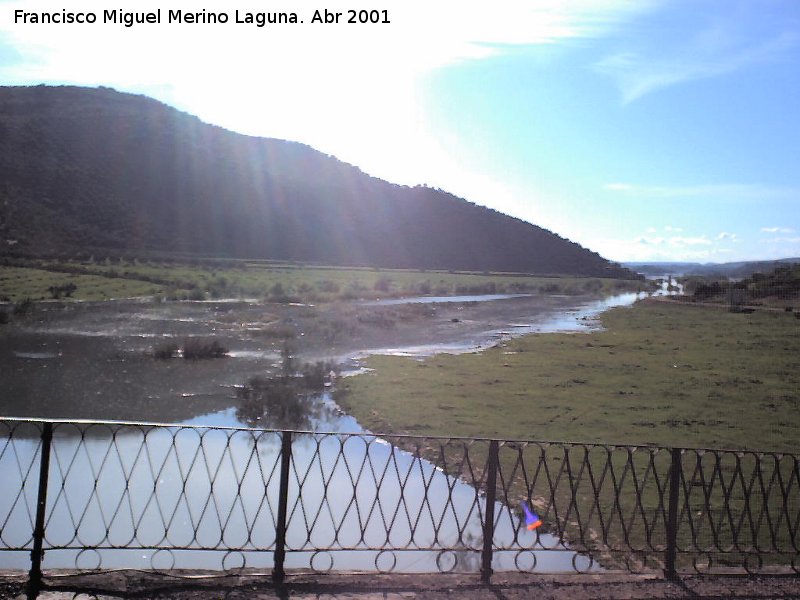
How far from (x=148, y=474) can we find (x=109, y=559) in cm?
280

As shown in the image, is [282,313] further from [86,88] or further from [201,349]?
[86,88]

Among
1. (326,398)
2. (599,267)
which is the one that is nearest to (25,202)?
(326,398)

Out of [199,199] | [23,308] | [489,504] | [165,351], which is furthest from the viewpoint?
[199,199]

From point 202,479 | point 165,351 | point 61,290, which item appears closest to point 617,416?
point 202,479

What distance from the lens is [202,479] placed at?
10.4m

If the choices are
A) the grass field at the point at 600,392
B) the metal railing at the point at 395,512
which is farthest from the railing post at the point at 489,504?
the grass field at the point at 600,392

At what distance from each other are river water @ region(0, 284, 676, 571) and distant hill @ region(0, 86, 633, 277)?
A: 133ft

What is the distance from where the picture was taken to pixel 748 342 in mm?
28797

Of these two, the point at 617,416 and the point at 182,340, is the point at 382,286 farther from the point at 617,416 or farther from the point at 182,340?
the point at 617,416

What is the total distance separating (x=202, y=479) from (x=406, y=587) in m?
5.90

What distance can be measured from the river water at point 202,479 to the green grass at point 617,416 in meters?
0.73

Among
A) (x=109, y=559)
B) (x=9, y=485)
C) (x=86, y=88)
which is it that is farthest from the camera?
(x=86, y=88)

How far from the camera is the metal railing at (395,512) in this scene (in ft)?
19.8

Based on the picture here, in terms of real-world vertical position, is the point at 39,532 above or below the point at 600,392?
above
